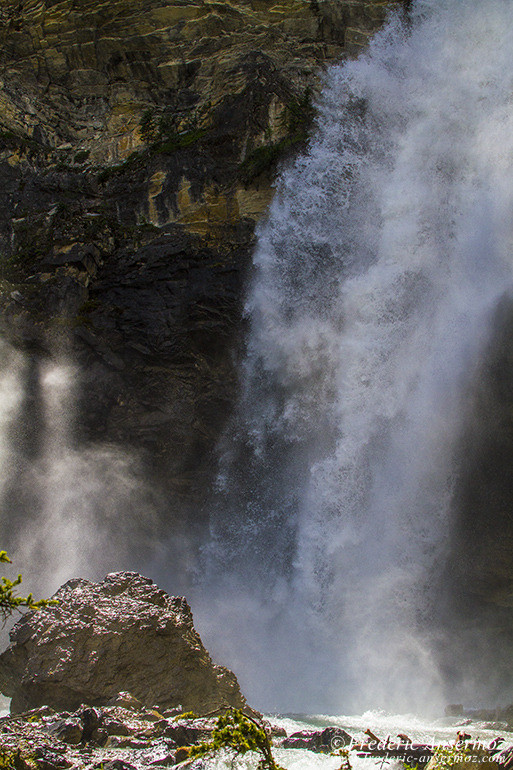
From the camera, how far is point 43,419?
774 inches

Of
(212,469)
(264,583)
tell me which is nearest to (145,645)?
(264,583)

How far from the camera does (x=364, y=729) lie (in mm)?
12211

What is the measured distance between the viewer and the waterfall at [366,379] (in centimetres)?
1617

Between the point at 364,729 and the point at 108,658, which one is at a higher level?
the point at 108,658

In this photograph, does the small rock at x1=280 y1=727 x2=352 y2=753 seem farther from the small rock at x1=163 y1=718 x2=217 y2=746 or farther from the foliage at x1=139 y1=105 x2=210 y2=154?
the foliage at x1=139 y1=105 x2=210 y2=154

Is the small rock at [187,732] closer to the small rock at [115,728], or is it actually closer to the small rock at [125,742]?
the small rock at [125,742]

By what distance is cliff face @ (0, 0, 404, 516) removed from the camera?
2006cm

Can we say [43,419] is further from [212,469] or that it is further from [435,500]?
[435,500]

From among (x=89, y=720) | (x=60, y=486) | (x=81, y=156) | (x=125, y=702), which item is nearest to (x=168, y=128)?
(x=81, y=156)

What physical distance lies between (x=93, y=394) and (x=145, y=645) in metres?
9.55

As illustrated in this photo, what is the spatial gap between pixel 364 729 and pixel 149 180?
17932mm

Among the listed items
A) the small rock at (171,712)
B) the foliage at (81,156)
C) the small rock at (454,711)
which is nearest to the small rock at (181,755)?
the small rock at (171,712)

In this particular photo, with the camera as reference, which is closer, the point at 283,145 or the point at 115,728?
the point at 115,728

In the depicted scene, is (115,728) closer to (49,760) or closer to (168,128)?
(49,760)
